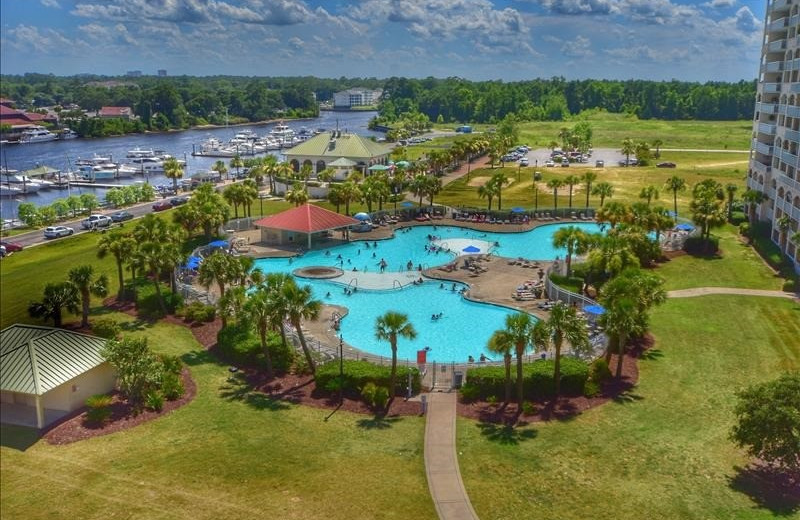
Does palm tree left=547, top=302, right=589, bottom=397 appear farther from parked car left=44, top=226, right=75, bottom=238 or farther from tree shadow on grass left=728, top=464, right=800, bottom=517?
parked car left=44, top=226, right=75, bottom=238

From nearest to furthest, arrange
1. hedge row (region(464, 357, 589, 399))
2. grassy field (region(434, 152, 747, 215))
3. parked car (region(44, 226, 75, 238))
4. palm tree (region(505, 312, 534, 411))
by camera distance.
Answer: palm tree (region(505, 312, 534, 411))
hedge row (region(464, 357, 589, 399))
parked car (region(44, 226, 75, 238))
grassy field (region(434, 152, 747, 215))

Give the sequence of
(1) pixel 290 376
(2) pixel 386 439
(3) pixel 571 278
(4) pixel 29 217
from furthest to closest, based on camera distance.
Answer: (4) pixel 29 217
(3) pixel 571 278
(1) pixel 290 376
(2) pixel 386 439

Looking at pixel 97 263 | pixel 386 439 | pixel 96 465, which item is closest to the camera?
pixel 96 465

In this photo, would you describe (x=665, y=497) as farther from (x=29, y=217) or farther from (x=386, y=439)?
(x=29, y=217)

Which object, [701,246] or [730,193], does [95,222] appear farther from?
[730,193]

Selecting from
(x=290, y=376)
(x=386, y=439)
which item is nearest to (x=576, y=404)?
(x=386, y=439)

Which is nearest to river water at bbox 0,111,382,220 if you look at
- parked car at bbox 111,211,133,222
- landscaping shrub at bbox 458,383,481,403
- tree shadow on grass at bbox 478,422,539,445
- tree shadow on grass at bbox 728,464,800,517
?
parked car at bbox 111,211,133,222
